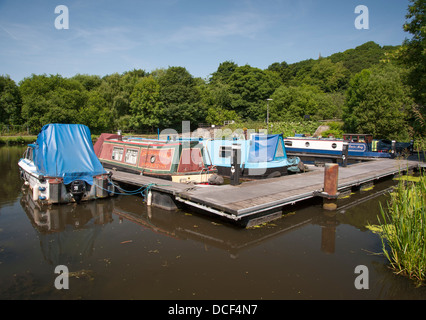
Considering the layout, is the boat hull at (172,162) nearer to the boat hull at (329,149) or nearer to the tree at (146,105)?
the boat hull at (329,149)

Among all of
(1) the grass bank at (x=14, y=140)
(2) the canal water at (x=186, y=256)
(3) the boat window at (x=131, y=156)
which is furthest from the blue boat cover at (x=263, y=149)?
(1) the grass bank at (x=14, y=140)

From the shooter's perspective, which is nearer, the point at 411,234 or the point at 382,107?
the point at 411,234

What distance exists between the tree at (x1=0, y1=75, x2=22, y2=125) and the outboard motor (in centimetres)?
3368

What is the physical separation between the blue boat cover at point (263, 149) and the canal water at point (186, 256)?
4.78 m

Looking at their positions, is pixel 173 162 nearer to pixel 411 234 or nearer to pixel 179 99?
pixel 411 234

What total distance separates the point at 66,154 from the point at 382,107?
22784mm

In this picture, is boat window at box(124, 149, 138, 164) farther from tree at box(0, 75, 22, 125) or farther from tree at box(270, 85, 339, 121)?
tree at box(0, 75, 22, 125)

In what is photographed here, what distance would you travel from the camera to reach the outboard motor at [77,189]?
9469 millimetres

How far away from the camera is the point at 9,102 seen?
119 ft

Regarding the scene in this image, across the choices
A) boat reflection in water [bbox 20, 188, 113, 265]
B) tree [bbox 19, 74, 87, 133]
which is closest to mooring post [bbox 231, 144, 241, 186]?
boat reflection in water [bbox 20, 188, 113, 265]

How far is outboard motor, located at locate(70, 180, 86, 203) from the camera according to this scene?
9469mm

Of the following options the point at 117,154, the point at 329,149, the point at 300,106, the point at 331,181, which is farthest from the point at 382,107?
the point at 117,154

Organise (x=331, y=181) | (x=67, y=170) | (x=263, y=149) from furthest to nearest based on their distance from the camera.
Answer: (x=263, y=149) < (x=67, y=170) < (x=331, y=181)
